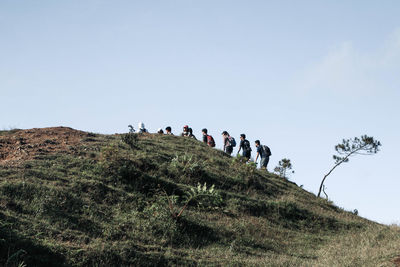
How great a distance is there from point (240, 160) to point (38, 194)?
395 inches

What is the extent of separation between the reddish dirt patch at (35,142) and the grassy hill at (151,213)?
41 millimetres

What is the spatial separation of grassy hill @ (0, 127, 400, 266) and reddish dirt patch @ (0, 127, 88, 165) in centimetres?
4

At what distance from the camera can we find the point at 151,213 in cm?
1147

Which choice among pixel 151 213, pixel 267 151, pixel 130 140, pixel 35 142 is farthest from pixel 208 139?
pixel 151 213

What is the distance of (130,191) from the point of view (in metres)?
13.2

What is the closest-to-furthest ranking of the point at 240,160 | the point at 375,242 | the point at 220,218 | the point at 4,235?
→ the point at 4,235 < the point at 375,242 < the point at 220,218 < the point at 240,160

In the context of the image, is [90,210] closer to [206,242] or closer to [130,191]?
[130,191]

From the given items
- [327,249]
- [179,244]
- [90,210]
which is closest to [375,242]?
[327,249]

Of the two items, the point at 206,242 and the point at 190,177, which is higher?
the point at 190,177

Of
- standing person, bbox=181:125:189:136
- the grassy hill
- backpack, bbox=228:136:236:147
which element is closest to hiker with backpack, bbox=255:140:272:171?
backpack, bbox=228:136:236:147

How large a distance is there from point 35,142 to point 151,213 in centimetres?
727

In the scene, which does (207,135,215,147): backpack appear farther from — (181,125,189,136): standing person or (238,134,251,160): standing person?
(238,134,251,160): standing person

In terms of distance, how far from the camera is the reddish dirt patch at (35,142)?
14.1m

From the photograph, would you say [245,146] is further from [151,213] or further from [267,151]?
[151,213]
